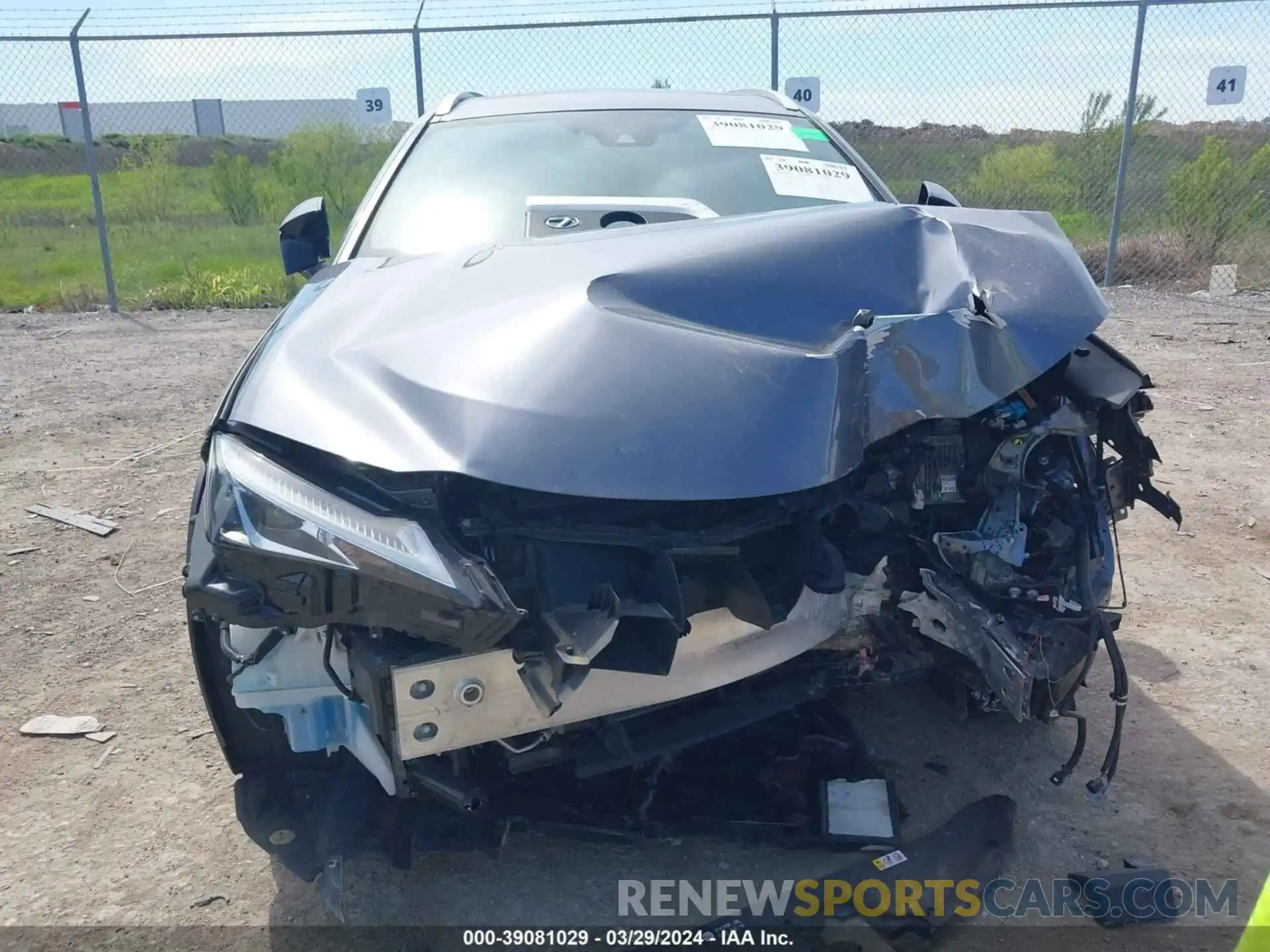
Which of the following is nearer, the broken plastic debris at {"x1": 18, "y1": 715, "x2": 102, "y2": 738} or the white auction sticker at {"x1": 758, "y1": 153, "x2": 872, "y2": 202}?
the broken plastic debris at {"x1": 18, "y1": 715, "x2": 102, "y2": 738}

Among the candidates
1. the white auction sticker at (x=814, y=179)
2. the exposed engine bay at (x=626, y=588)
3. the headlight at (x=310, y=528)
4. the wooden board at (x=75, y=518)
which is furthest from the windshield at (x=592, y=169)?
the wooden board at (x=75, y=518)

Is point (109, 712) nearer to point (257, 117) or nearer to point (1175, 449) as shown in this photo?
point (1175, 449)

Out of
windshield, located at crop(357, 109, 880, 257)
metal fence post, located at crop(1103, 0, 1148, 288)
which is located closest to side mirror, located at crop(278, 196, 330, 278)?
windshield, located at crop(357, 109, 880, 257)

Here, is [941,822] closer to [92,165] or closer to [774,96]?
[774,96]

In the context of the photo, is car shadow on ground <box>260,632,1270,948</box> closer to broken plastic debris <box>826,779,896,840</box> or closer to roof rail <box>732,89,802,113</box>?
broken plastic debris <box>826,779,896,840</box>

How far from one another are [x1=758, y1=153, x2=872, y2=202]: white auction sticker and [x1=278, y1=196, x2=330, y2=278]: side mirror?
5.14 feet

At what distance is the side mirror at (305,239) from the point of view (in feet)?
11.3

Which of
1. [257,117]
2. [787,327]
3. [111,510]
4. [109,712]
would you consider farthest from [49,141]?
[787,327]

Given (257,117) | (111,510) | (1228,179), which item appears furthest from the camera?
(257,117)

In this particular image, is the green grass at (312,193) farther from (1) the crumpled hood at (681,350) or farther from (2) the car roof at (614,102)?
(1) the crumpled hood at (681,350)

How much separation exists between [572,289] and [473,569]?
0.74 m

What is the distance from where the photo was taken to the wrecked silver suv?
178 cm

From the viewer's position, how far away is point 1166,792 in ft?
8.94

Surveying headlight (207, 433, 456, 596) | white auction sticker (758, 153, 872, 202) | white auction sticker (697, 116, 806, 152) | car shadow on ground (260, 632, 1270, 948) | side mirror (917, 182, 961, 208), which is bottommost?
car shadow on ground (260, 632, 1270, 948)
